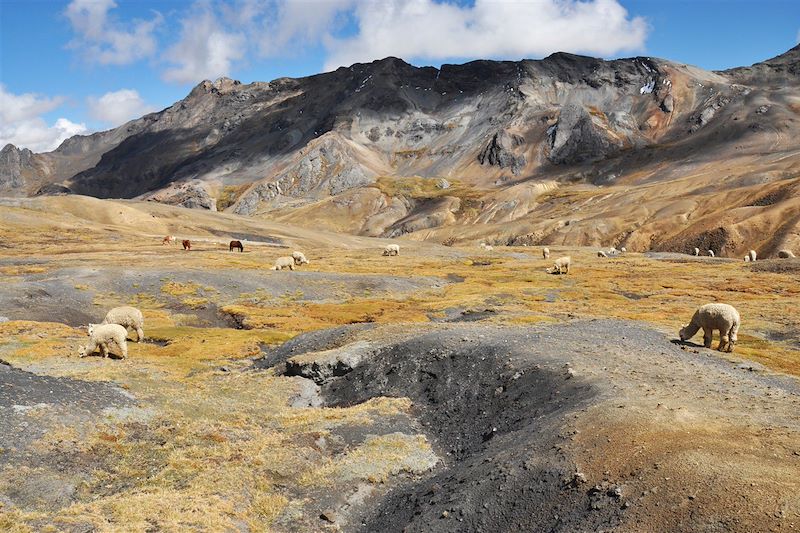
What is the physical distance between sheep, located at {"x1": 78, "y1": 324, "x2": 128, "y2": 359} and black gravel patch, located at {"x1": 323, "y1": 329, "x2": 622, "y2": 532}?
547 inches

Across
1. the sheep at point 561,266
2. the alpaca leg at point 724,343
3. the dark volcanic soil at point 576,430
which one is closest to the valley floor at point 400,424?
the dark volcanic soil at point 576,430

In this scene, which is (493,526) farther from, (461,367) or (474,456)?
(461,367)

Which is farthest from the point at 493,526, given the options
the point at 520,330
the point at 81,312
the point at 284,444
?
the point at 81,312

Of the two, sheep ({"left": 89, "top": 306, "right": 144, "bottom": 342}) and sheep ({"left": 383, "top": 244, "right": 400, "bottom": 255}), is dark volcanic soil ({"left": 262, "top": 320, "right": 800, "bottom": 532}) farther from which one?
sheep ({"left": 383, "top": 244, "right": 400, "bottom": 255})

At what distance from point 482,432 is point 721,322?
19.5 meters

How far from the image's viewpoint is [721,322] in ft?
118

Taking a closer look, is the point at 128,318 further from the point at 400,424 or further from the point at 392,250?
the point at 392,250

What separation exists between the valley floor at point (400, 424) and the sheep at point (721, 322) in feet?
3.43

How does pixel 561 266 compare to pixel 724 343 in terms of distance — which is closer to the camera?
pixel 724 343

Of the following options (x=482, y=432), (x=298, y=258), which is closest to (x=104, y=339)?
(x=482, y=432)

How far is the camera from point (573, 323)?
149 feet

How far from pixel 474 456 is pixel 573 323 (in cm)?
2440

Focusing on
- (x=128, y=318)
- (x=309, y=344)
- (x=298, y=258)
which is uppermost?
(x=298, y=258)

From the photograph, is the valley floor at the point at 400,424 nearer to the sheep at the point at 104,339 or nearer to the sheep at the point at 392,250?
the sheep at the point at 104,339
